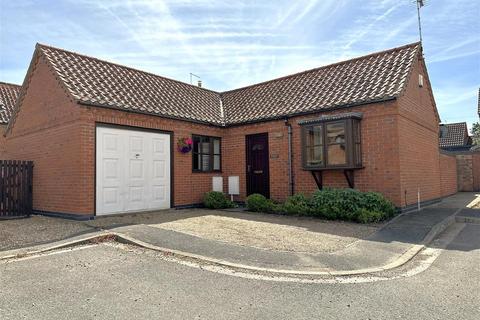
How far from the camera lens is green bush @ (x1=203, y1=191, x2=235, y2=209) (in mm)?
12336

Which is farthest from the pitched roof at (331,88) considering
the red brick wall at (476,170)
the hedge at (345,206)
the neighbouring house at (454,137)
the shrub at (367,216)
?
the neighbouring house at (454,137)

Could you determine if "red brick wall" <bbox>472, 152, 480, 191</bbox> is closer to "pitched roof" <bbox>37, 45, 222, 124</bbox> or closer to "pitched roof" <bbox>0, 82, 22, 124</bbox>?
"pitched roof" <bbox>37, 45, 222, 124</bbox>

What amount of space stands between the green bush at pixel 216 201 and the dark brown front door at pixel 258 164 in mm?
1104

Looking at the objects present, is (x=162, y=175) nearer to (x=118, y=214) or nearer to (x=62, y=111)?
(x=118, y=214)

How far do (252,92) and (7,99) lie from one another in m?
13.6

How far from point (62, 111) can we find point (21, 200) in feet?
10.8

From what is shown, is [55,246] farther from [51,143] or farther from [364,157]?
[364,157]

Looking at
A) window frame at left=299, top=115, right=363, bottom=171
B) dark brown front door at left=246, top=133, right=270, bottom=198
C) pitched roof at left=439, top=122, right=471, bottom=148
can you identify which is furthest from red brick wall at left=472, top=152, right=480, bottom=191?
dark brown front door at left=246, top=133, right=270, bottom=198

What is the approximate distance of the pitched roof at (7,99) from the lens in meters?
→ 17.6

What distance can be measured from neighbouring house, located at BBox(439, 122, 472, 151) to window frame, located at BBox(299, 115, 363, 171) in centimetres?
2214

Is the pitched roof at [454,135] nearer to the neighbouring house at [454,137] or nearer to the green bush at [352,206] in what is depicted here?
the neighbouring house at [454,137]

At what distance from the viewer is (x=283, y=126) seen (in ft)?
40.3

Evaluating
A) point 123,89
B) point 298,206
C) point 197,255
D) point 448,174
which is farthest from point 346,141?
point 448,174

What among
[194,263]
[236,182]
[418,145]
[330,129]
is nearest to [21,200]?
[236,182]
